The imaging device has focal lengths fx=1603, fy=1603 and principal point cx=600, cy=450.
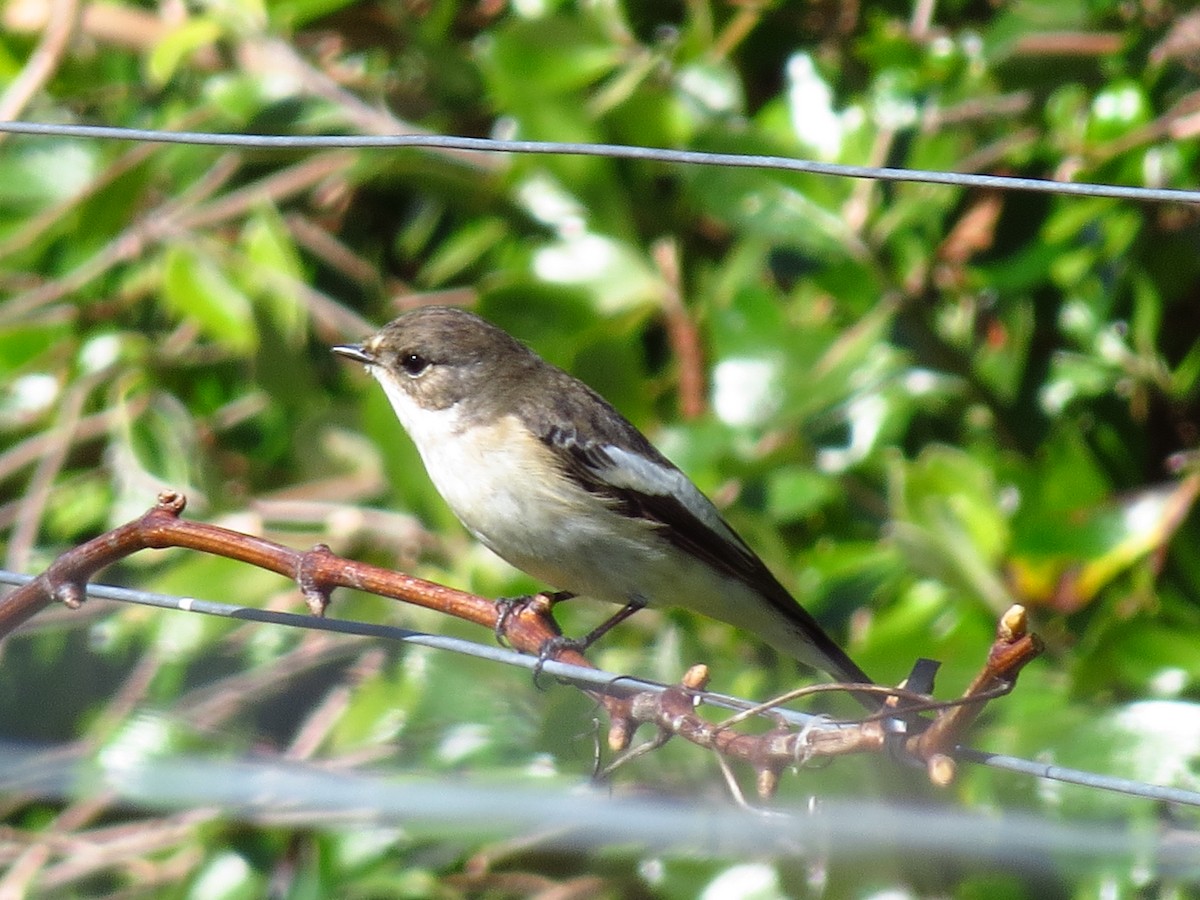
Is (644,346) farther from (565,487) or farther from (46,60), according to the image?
(46,60)

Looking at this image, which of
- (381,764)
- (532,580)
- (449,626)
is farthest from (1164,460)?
(381,764)

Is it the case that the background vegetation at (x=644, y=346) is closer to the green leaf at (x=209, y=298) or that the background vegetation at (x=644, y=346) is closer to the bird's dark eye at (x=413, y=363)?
the green leaf at (x=209, y=298)

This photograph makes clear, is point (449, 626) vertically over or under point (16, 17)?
under

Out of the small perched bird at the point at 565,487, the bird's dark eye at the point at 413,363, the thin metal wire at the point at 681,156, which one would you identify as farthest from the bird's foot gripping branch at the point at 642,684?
the bird's dark eye at the point at 413,363

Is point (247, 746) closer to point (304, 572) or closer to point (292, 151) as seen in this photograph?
point (304, 572)

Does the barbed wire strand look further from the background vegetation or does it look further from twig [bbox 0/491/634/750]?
the background vegetation

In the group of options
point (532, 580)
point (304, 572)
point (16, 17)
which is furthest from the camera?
point (16, 17)

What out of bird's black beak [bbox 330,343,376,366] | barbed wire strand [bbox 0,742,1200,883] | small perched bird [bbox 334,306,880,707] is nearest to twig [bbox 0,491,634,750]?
barbed wire strand [bbox 0,742,1200,883]
